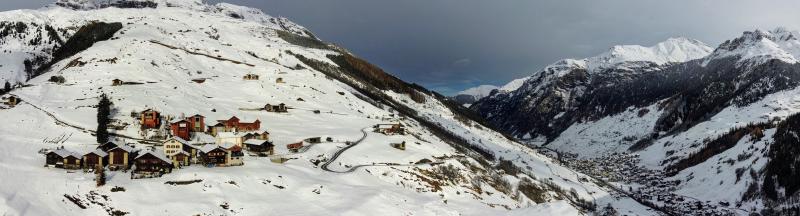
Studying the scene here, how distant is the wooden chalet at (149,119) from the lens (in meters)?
89.9

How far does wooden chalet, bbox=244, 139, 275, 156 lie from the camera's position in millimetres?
84188

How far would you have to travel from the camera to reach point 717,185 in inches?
6068

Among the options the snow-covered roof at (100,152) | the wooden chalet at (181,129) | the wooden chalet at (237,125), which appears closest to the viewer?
the snow-covered roof at (100,152)

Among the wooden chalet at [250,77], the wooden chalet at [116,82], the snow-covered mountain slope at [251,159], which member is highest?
the wooden chalet at [250,77]

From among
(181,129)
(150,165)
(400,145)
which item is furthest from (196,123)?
(400,145)

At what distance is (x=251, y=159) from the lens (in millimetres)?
78375

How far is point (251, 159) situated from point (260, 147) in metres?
6.06

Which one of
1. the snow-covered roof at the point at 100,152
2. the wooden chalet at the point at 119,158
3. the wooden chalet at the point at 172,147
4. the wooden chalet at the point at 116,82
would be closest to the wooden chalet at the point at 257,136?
the wooden chalet at the point at 172,147

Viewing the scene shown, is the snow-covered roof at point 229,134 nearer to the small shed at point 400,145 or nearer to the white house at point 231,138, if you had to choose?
the white house at point 231,138

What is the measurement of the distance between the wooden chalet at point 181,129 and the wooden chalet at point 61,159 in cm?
2473

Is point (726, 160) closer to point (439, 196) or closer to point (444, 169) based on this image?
point (444, 169)

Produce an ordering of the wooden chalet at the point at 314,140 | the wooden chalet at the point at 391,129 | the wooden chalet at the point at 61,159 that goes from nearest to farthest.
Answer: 1. the wooden chalet at the point at 61,159
2. the wooden chalet at the point at 314,140
3. the wooden chalet at the point at 391,129

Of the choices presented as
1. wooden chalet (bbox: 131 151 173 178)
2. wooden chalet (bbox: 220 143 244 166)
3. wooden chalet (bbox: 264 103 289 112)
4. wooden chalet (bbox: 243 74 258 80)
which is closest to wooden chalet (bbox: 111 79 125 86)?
wooden chalet (bbox: 264 103 289 112)

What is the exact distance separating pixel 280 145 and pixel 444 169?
1033 inches
